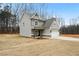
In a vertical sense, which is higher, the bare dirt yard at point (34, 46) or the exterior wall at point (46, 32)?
the exterior wall at point (46, 32)

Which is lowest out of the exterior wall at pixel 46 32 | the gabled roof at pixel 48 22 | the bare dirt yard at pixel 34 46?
the bare dirt yard at pixel 34 46

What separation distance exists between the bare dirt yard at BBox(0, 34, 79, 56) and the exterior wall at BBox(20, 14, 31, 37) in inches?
3.0

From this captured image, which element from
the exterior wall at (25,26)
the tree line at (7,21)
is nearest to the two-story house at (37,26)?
the exterior wall at (25,26)

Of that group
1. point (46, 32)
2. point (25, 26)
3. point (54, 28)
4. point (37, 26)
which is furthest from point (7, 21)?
point (54, 28)

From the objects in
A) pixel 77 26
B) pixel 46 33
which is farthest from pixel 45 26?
pixel 77 26

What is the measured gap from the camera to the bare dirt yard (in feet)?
18.0

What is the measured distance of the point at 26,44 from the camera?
5.56 meters

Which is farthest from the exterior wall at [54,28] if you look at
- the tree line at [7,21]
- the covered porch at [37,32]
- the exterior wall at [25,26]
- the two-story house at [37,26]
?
the tree line at [7,21]

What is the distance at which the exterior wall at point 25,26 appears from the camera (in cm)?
557

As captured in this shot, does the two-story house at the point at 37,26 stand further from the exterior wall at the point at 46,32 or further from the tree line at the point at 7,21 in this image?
the tree line at the point at 7,21

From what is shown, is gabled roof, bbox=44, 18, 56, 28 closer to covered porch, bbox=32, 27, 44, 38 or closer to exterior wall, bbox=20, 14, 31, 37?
covered porch, bbox=32, 27, 44, 38

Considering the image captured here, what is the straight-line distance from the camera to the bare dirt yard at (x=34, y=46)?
5.49 meters

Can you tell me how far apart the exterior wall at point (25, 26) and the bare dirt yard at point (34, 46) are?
0.08m

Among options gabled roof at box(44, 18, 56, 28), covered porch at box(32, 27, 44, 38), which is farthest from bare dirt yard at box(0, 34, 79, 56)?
gabled roof at box(44, 18, 56, 28)
